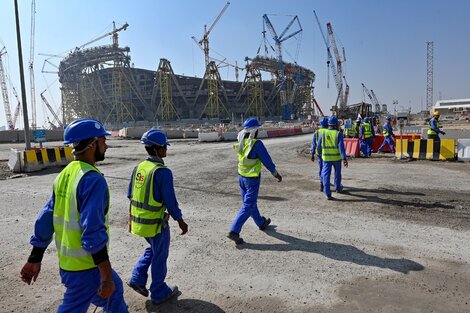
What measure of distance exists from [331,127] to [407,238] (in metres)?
3.60

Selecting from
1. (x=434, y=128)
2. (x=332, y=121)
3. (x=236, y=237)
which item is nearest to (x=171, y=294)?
(x=236, y=237)

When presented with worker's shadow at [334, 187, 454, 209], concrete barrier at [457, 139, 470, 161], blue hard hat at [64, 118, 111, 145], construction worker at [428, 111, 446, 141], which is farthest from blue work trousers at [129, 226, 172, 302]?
construction worker at [428, 111, 446, 141]

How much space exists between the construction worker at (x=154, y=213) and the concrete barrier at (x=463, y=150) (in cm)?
1295

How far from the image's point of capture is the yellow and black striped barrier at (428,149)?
500 inches

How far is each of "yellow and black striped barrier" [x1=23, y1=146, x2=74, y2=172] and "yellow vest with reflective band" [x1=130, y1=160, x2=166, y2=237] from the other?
11.4 m

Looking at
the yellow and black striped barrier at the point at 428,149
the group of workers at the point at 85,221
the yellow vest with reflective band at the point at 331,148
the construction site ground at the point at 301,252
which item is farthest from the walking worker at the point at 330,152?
the yellow and black striped barrier at the point at 428,149

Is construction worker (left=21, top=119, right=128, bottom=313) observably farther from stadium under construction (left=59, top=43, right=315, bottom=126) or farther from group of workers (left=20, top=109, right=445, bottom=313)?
stadium under construction (left=59, top=43, right=315, bottom=126)

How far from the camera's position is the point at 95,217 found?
203 centimetres

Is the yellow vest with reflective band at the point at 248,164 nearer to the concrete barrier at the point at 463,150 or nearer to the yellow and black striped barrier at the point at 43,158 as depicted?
the yellow and black striped barrier at the point at 43,158

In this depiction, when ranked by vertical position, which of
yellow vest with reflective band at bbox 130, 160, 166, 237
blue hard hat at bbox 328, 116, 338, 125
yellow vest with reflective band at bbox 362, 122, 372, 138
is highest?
blue hard hat at bbox 328, 116, 338, 125

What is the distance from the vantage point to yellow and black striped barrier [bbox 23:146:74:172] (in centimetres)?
1252

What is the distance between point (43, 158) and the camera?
13.0 m

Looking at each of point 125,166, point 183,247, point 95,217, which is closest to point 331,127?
point 183,247

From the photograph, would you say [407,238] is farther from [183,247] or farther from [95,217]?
[95,217]
